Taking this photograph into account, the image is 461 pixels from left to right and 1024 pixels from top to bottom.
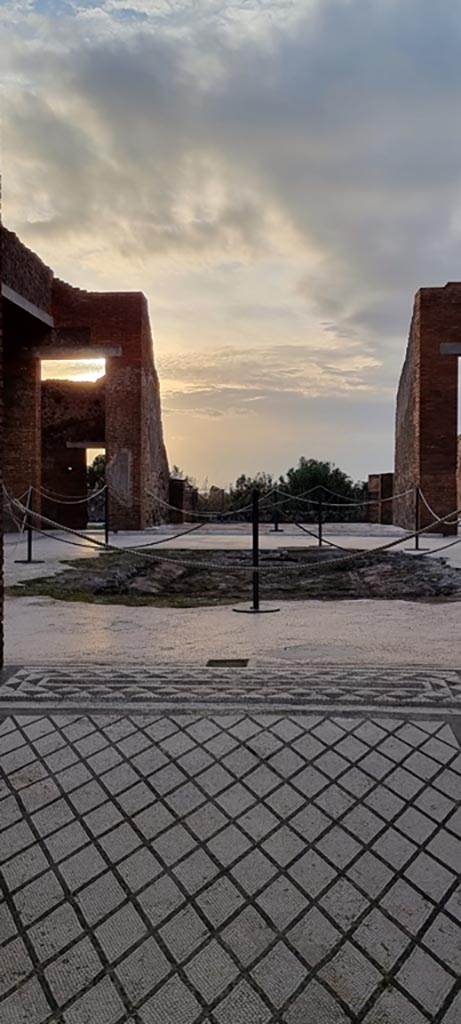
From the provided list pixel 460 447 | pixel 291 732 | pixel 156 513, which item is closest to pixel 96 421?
pixel 156 513

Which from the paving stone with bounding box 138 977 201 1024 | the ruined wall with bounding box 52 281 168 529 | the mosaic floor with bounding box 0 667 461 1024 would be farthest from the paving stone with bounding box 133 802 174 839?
the ruined wall with bounding box 52 281 168 529

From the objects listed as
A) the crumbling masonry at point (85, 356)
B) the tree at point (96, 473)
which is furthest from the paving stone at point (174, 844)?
the tree at point (96, 473)

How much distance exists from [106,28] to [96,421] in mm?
15319

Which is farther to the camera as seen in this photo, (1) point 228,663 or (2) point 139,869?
(1) point 228,663

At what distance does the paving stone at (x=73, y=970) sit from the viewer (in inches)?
57.5

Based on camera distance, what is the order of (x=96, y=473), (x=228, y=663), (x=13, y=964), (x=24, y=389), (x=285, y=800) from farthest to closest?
1. (x=96, y=473)
2. (x=24, y=389)
3. (x=228, y=663)
4. (x=285, y=800)
5. (x=13, y=964)

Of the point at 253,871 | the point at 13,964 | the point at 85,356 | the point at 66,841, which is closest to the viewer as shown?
the point at 13,964

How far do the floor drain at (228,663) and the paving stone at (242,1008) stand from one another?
1.61 metres

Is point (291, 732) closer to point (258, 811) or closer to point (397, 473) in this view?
point (258, 811)

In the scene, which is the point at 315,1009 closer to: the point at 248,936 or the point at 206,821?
the point at 248,936

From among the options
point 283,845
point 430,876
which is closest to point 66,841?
point 283,845

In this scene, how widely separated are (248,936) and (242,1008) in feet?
0.54

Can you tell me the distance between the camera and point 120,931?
1.60m

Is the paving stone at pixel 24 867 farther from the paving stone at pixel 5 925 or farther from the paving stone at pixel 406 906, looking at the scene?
the paving stone at pixel 406 906
